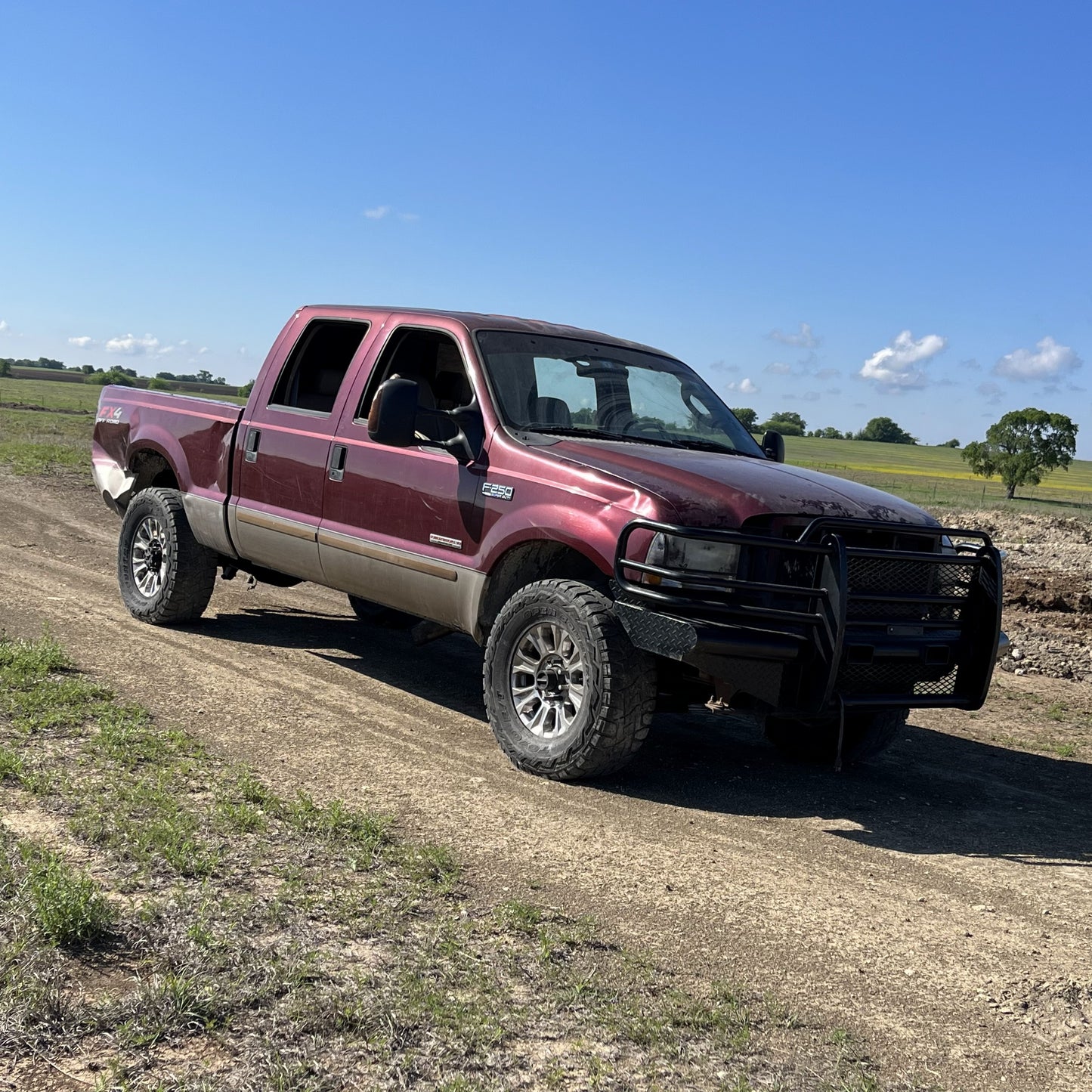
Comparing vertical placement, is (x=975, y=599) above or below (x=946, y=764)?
above

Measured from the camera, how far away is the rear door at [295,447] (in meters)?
7.05

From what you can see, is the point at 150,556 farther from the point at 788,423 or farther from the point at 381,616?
the point at 788,423

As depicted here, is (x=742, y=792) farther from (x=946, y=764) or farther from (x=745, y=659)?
(x=946, y=764)

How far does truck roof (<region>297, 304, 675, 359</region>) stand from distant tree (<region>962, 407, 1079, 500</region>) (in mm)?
55177

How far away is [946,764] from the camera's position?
6.68 meters

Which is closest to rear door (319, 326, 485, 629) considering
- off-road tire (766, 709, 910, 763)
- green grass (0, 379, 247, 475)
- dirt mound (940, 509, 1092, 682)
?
green grass (0, 379, 247, 475)

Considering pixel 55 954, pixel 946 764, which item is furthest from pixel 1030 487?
pixel 55 954

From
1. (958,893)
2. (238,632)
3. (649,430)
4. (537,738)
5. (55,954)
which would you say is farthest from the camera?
(238,632)

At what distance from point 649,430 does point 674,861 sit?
2.68m

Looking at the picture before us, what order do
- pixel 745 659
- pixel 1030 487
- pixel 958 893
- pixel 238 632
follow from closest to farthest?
pixel 958 893 → pixel 745 659 → pixel 238 632 → pixel 1030 487

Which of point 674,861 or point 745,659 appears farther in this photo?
point 745,659

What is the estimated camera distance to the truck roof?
6707 millimetres

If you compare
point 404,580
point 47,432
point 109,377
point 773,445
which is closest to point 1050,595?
point 773,445

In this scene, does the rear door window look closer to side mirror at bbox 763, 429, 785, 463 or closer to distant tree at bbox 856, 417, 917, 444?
side mirror at bbox 763, 429, 785, 463
